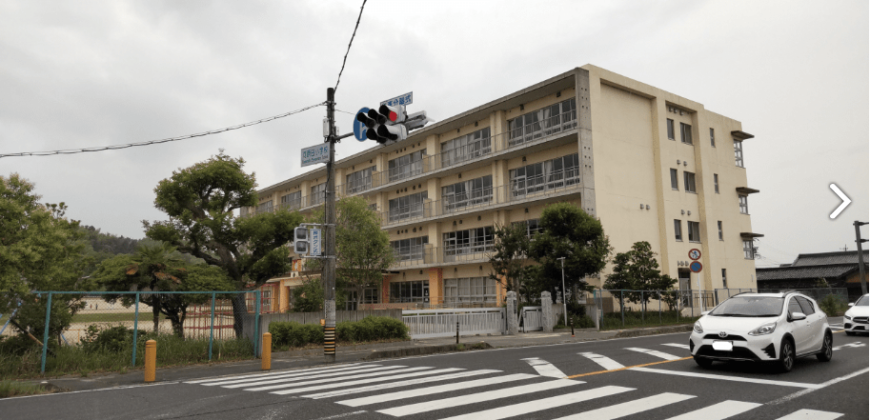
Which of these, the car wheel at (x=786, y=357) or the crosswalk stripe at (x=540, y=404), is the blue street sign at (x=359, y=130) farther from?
the car wheel at (x=786, y=357)

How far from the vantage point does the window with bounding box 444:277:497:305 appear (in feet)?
118

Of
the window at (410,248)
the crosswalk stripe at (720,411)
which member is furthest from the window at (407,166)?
the crosswalk stripe at (720,411)

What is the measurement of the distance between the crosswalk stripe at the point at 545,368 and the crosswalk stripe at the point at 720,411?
3100mm

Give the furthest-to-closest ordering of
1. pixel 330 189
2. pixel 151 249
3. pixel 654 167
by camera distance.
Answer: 1. pixel 654 167
2. pixel 151 249
3. pixel 330 189

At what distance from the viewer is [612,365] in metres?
11.3

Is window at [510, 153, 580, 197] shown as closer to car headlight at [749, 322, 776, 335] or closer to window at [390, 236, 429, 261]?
window at [390, 236, 429, 261]

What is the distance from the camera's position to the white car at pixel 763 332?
955cm

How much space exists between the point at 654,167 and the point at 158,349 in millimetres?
29075

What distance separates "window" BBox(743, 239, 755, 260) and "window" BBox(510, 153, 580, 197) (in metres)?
16.2

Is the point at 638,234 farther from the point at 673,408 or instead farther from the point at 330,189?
the point at 673,408

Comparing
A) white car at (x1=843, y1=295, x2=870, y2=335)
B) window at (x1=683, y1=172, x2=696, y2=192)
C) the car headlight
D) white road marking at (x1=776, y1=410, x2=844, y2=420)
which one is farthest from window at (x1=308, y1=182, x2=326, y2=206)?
white road marking at (x1=776, y1=410, x2=844, y2=420)

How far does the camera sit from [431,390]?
8750mm

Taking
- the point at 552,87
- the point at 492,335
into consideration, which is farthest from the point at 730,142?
the point at 492,335

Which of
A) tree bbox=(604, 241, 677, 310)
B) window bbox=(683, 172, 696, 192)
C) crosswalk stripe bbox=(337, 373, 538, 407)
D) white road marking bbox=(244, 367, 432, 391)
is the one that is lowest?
white road marking bbox=(244, 367, 432, 391)
